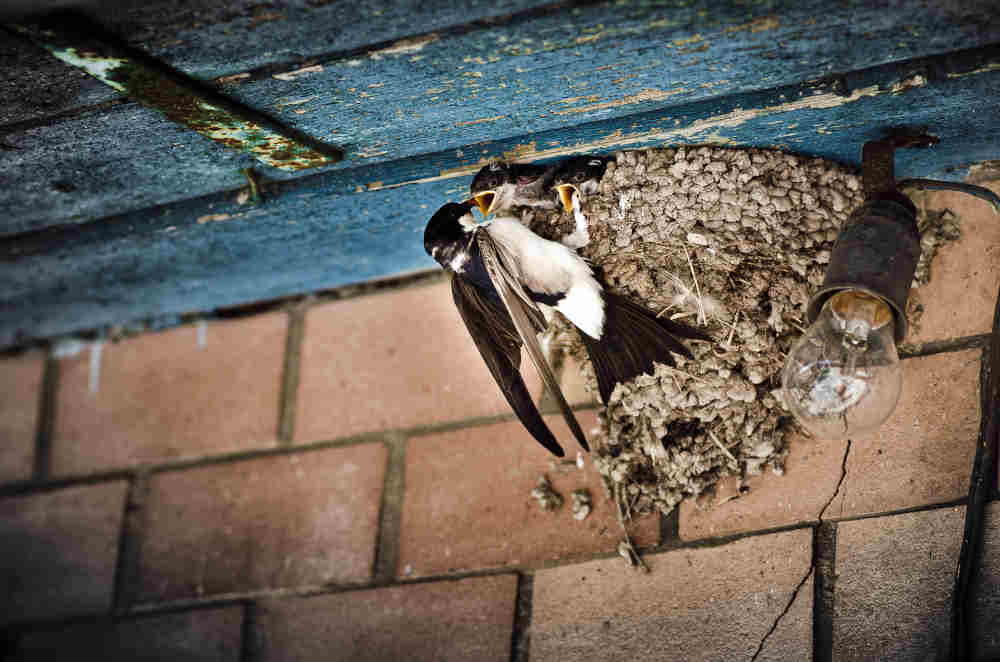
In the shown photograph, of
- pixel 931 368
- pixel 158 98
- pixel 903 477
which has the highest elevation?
pixel 158 98

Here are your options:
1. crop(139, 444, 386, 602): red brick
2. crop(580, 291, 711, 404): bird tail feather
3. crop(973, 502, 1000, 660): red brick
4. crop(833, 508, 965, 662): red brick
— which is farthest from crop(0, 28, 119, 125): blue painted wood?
crop(973, 502, 1000, 660): red brick

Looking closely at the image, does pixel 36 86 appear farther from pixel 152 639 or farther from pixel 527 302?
pixel 152 639

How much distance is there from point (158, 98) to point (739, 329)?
2.99ft

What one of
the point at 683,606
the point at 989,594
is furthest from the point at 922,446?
the point at 683,606

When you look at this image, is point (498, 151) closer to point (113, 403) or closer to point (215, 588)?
point (215, 588)

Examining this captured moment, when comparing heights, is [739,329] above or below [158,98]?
below

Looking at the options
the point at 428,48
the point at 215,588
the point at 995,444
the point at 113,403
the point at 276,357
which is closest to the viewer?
the point at 428,48

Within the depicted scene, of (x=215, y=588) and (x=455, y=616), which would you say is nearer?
(x=455, y=616)

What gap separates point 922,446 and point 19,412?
2.02 m

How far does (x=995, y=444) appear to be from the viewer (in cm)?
144

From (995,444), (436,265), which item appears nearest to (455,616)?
(436,265)

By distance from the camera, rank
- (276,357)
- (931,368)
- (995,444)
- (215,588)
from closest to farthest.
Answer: (995,444)
(931,368)
(215,588)
(276,357)

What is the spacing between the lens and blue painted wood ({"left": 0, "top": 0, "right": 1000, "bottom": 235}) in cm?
116

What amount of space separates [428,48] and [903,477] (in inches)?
39.0
